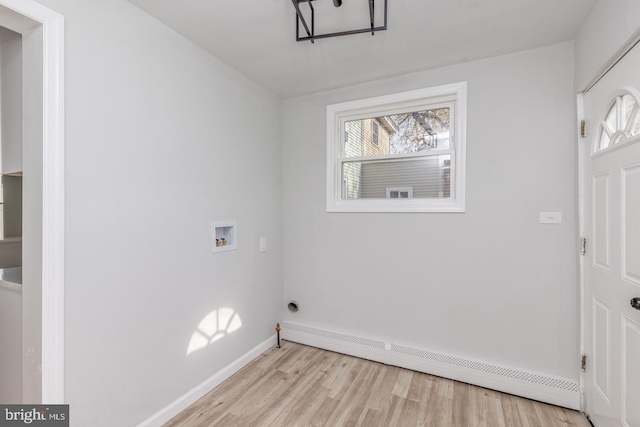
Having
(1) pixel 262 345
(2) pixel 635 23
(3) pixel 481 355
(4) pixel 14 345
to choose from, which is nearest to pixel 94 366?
(4) pixel 14 345

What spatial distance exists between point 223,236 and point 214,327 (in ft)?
2.35

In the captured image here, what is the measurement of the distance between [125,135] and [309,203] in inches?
66.9

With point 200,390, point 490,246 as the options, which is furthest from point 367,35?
point 200,390

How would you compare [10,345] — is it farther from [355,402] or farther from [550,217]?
[550,217]

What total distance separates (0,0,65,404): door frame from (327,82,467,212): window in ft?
6.57

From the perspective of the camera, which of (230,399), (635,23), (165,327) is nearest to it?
(635,23)

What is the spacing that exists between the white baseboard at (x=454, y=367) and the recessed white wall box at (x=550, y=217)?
1.11 meters

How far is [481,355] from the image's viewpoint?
2.30 metres

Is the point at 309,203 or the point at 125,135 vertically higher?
the point at 125,135

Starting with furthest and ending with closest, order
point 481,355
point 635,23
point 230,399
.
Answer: point 481,355 → point 230,399 → point 635,23

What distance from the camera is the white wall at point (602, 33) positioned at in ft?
4.48

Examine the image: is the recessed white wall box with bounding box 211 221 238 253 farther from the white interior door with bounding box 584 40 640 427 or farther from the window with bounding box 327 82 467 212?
the white interior door with bounding box 584 40 640 427

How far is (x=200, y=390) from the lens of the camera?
2119 millimetres

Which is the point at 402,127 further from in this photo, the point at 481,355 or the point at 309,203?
the point at 481,355
